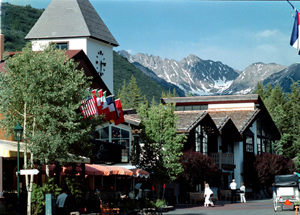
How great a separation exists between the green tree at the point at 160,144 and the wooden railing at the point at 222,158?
14.9m

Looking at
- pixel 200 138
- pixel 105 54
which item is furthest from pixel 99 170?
pixel 105 54

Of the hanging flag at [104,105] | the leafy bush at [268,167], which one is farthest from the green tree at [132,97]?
the hanging flag at [104,105]

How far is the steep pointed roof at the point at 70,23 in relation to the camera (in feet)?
232

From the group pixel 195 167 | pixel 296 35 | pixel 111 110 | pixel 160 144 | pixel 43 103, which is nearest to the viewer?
pixel 43 103

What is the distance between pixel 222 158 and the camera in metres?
45.9

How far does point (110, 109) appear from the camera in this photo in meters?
33.4

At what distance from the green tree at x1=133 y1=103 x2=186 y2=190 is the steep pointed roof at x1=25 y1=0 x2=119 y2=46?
1691 inches

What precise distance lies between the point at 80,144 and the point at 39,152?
229 cm

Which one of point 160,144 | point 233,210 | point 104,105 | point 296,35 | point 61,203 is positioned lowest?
point 233,210

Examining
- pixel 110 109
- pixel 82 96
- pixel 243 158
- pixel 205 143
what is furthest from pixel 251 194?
pixel 82 96

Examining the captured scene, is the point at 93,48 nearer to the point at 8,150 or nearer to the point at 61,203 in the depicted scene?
the point at 61,203

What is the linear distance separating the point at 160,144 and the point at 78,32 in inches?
1822

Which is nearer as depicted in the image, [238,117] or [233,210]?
[233,210]

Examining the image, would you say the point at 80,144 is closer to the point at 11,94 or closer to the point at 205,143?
the point at 11,94
